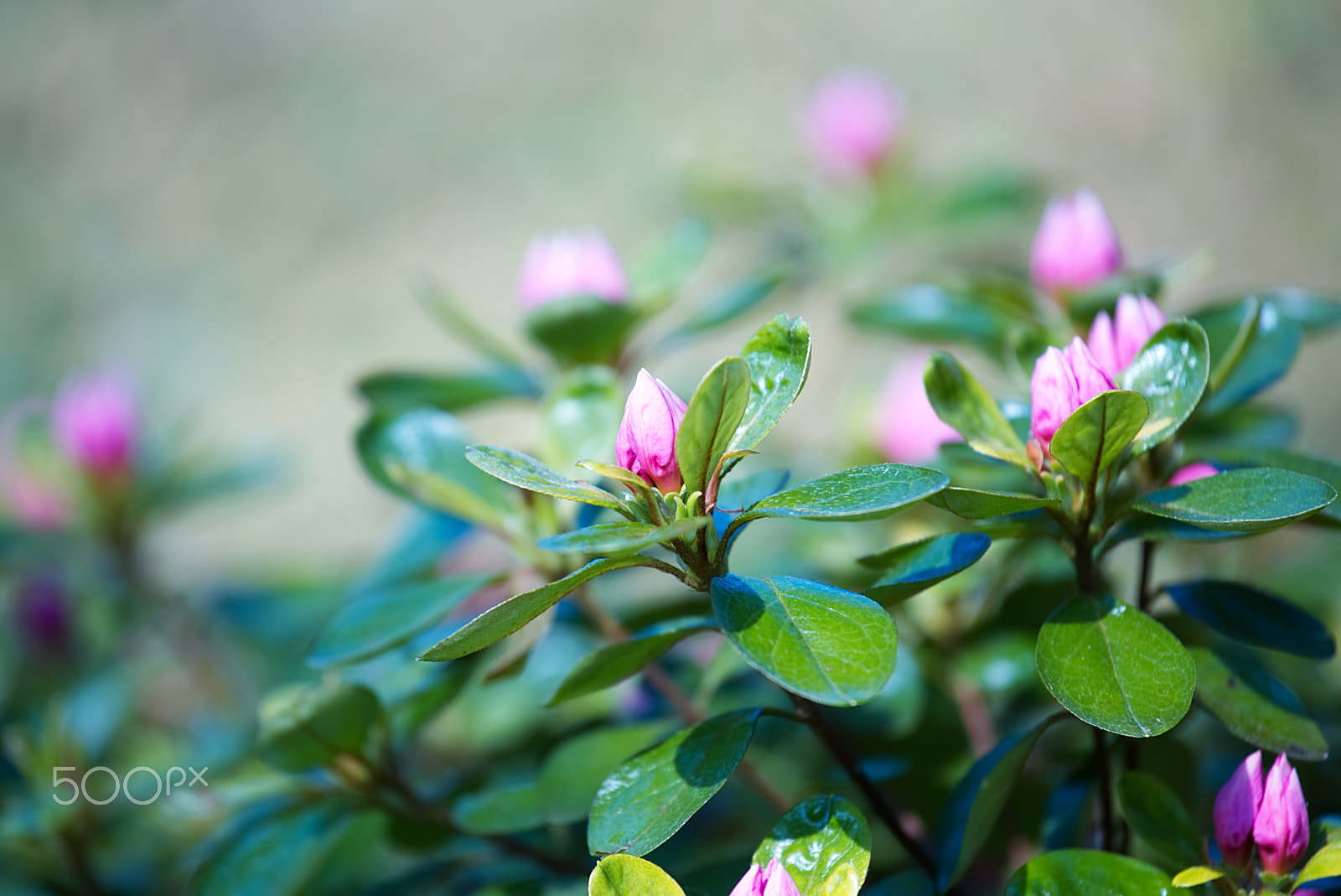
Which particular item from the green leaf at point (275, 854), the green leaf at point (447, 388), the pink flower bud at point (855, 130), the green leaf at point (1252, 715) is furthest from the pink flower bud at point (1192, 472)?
the pink flower bud at point (855, 130)

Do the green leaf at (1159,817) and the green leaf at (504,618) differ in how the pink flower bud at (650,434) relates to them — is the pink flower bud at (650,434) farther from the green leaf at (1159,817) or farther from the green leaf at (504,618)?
the green leaf at (1159,817)

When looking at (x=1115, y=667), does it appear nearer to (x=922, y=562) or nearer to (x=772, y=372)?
(x=922, y=562)

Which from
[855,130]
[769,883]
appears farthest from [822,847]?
[855,130]

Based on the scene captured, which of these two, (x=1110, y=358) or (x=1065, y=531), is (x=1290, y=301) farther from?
(x=1065, y=531)

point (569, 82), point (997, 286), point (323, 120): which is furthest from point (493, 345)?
point (323, 120)

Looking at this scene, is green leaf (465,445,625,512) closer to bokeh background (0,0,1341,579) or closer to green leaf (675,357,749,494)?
green leaf (675,357,749,494)

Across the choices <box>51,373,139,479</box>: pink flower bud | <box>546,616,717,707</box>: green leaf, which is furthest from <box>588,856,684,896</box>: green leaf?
<box>51,373,139,479</box>: pink flower bud
